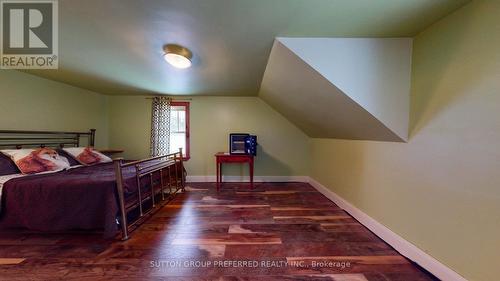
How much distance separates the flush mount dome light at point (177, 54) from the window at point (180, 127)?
2.12 metres

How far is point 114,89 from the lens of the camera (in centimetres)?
365

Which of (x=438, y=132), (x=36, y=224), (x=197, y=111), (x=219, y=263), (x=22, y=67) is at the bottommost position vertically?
(x=219, y=263)

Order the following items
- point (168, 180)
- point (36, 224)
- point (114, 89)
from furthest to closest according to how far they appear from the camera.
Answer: point (114, 89), point (168, 180), point (36, 224)

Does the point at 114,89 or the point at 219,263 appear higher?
the point at 114,89

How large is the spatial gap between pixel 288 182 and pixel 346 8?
11.2 feet

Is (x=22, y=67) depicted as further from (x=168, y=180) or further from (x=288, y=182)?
(x=288, y=182)

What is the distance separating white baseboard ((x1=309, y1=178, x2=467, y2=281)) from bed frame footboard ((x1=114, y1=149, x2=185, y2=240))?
2.61 meters

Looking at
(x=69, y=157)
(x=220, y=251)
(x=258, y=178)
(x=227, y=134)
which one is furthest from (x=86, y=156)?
(x=258, y=178)

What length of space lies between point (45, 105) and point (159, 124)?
1672mm

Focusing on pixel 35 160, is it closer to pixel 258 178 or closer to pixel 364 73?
pixel 258 178

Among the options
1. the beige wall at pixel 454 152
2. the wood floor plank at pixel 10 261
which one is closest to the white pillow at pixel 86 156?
the wood floor plank at pixel 10 261

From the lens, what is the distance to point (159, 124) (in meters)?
4.04

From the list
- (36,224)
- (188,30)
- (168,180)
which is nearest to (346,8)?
(188,30)

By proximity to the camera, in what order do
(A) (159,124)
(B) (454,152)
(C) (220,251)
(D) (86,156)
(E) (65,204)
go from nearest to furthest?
(B) (454,152) → (C) (220,251) → (E) (65,204) → (D) (86,156) → (A) (159,124)
